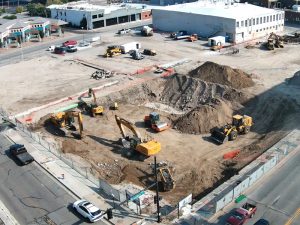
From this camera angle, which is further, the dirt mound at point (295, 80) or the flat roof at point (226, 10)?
the flat roof at point (226, 10)

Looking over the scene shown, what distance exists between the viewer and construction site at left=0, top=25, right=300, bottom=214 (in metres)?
40.6

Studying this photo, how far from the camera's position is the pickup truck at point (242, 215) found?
95.0ft

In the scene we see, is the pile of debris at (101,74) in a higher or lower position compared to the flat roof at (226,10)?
lower

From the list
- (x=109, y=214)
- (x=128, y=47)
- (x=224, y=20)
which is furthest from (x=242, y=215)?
(x=224, y=20)

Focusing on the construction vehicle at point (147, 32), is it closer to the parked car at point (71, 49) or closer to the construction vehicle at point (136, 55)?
the construction vehicle at point (136, 55)

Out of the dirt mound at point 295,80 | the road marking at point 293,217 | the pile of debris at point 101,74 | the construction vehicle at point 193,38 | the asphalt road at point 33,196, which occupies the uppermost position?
the construction vehicle at point 193,38

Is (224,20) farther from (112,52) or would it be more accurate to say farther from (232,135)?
(232,135)

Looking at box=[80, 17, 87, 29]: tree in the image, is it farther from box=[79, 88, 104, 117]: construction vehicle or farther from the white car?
the white car

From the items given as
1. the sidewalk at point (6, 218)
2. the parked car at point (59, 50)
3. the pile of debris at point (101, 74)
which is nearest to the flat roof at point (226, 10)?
the parked car at point (59, 50)

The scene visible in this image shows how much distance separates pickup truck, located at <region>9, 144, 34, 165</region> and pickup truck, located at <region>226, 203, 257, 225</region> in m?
20.6

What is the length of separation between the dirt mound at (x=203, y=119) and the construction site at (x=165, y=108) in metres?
0.12

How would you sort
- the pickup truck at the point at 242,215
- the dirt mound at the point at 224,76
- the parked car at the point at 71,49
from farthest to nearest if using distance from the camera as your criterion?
the parked car at the point at 71,49 < the dirt mound at the point at 224,76 < the pickup truck at the point at 242,215

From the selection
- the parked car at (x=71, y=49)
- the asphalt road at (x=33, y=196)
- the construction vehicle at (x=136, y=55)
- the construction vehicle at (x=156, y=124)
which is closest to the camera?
the asphalt road at (x=33, y=196)

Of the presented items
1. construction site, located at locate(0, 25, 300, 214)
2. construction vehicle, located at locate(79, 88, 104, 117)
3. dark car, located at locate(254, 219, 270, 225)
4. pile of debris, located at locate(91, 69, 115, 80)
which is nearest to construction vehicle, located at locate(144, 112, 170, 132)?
construction site, located at locate(0, 25, 300, 214)
